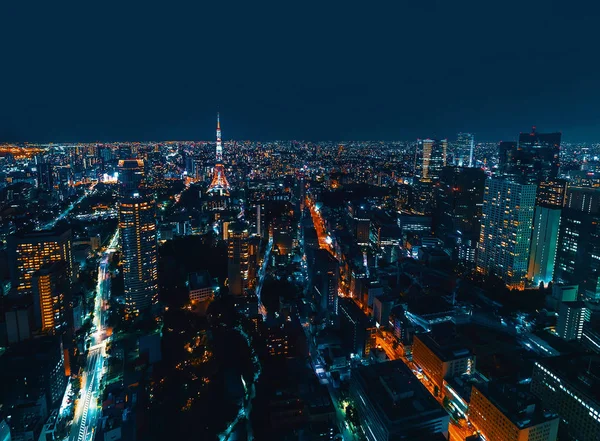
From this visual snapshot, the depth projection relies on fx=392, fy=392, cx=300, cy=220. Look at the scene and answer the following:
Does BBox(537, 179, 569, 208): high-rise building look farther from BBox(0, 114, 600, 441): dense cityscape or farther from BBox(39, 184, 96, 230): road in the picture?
BBox(39, 184, 96, 230): road

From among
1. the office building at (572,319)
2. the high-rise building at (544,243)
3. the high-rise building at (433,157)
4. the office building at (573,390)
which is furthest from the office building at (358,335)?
the high-rise building at (433,157)

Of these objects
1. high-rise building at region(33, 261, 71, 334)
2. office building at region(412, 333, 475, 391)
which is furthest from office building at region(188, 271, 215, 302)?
office building at region(412, 333, 475, 391)

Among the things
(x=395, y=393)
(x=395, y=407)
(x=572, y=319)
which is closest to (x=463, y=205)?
(x=572, y=319)

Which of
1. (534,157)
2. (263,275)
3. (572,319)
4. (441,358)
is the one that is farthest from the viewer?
(534,157)

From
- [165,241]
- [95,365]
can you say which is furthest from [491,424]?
[165,241]

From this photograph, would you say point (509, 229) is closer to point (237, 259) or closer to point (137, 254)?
point (237, 259)

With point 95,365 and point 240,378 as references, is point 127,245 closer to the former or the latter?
point 95,365

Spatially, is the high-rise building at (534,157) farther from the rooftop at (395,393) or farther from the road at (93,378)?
the road at (93,378)
